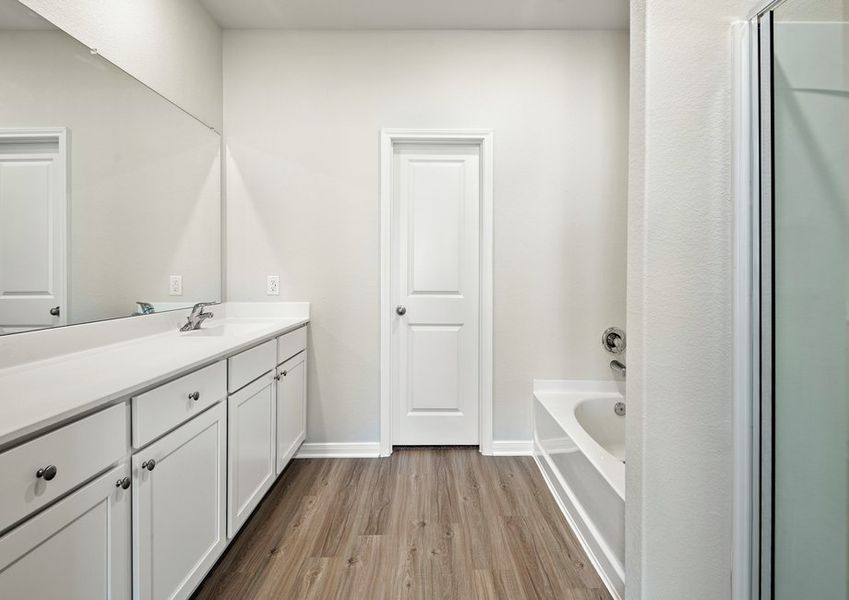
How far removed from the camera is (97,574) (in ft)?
2.97

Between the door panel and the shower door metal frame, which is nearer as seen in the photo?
the shower door metal frame

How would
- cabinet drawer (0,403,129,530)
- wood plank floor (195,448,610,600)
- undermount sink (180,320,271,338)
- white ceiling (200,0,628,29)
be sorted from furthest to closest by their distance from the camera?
1. white ceiling (200,0,628,29)
2. undermount sink (180,320,271,338)
3. wood plank floor (195,448,610,600)
4. cabinet drawer (0,403,129,530)

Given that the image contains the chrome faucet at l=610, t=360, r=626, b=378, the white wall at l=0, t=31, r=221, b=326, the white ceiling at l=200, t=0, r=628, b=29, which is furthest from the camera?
the chrome faucet at l=610, t=360, r=626, b=378

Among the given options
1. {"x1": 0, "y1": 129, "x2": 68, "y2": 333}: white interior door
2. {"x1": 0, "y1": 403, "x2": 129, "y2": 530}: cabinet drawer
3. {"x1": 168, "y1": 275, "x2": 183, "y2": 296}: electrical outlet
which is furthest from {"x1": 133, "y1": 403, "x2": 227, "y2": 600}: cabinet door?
{"x1": 168, "y1": 275, "x2": 183, "y2": 296}: electrical outlet

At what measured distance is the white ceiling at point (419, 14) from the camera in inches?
87.2

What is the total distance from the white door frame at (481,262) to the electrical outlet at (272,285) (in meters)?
0.66

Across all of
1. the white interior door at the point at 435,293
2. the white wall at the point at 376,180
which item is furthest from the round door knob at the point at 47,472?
the white interior door at the point at 435,293

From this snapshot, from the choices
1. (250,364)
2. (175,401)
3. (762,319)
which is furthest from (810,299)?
(250,364)

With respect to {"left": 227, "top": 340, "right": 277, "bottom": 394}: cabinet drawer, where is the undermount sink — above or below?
above

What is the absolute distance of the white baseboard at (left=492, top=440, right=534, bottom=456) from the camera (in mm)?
2486

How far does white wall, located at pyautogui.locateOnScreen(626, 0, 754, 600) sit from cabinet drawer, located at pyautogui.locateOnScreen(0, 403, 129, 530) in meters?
1.42

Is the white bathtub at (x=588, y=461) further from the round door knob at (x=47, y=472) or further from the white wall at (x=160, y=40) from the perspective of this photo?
the white wall at (x=160, y=40)

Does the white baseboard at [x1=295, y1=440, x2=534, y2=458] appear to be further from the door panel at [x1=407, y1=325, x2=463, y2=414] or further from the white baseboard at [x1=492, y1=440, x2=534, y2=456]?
the door panel at [x1=407, y1=325, x2=463, y2=414]

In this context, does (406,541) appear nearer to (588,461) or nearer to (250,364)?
(588,461)
